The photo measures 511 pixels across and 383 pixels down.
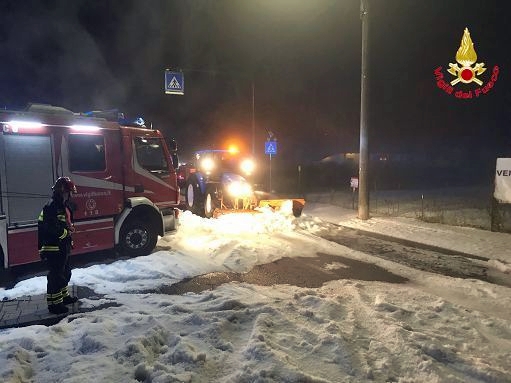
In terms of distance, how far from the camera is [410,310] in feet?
17.6

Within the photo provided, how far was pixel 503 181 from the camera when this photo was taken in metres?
10.7

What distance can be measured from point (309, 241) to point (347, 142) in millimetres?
38928

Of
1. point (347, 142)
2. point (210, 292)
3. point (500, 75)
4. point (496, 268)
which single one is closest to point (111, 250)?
point (210, 292)

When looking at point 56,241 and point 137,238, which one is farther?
point 137,238

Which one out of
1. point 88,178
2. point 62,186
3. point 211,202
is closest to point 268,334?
point 62,186

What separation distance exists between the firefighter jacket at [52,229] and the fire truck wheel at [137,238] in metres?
3.04

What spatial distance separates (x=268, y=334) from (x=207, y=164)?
420 inches

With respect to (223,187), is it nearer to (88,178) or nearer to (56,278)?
(88,178)

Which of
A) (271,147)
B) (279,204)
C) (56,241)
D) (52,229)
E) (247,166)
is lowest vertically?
(279,204)

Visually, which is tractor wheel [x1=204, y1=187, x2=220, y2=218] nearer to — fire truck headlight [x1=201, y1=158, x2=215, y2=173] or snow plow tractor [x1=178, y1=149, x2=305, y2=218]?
snow plow tractor [x1=178, y1=149, x2=305, y2=218]

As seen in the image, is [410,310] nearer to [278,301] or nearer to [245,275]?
[278,301]

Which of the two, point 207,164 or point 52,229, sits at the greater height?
point 207,164

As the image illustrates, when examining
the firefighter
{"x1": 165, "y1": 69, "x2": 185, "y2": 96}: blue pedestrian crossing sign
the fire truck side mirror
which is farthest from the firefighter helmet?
{"x1": 165, "y1": 69, "x2": 185, "y2": 96}: blue pedestrian crossing sign

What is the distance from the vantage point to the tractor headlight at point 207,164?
1452cm
